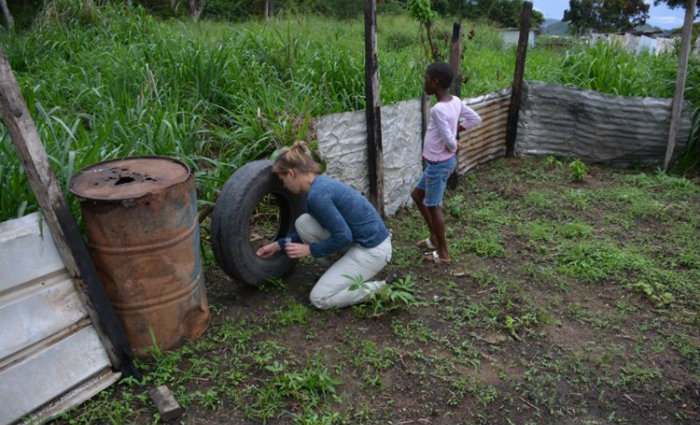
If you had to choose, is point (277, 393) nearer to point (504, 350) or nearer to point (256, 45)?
point (504, 350)

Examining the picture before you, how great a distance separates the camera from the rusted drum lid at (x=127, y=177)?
2750mm

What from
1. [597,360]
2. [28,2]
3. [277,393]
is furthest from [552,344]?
[28,2]

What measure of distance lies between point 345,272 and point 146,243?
53.2 inches

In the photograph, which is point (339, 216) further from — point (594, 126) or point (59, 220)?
point (594, 126)

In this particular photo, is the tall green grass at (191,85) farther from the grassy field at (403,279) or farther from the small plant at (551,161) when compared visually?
the small plant at (551,161)

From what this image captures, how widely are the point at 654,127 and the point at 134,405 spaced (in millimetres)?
6824

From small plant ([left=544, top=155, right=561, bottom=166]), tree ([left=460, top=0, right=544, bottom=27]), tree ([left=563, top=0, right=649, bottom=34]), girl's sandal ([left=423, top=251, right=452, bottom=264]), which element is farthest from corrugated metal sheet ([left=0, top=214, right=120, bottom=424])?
tree ([left=563, top=0, right=649, bottom=34])

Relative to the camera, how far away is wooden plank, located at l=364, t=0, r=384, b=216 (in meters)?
4.50

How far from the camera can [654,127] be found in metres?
6.69

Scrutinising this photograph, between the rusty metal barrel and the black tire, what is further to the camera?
the black tire

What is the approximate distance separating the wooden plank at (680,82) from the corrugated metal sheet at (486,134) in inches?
80.3

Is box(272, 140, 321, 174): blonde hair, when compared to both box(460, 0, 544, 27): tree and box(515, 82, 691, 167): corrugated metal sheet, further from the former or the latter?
box(460, 0, 544, 27): tree

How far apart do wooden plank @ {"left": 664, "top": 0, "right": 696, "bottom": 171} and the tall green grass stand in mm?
589

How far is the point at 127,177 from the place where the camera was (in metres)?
2.96
